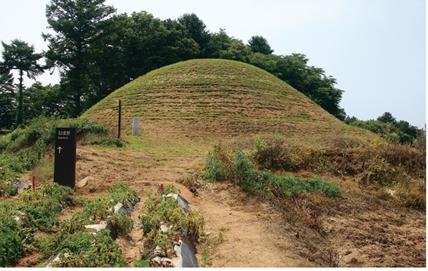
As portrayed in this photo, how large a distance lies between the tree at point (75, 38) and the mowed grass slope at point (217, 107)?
45.0 ft

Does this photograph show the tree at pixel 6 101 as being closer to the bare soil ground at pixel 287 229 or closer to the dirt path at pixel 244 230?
the bare soil ground at pixel 287 229

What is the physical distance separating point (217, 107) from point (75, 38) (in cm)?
2190

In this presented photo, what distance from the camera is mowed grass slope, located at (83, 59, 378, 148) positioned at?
2162cm

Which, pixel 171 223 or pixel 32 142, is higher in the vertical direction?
pixel 32 142

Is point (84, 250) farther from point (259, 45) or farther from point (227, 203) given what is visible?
point (259, 45)

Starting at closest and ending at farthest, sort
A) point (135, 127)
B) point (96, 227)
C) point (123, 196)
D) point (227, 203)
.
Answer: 1. point (96, 227)
2. point (123, 196)
3. point (227, 203)
4. point (135, 127)

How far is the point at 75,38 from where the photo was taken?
41.3 metres

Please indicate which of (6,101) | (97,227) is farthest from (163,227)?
(6,101)

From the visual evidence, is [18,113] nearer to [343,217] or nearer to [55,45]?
[55,45]

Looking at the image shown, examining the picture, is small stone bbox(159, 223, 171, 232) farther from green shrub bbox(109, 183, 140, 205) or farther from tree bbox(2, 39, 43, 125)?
tree bbox(2, 39, 43, 125)

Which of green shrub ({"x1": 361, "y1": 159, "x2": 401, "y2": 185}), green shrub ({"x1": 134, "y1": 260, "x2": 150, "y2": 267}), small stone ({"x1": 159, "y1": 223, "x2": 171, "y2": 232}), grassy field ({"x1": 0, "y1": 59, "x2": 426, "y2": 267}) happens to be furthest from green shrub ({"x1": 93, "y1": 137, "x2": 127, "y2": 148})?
green shrub ({"x1": 134, "y1": 260, "x2": 150, "y2": 267})

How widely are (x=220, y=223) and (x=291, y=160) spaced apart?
Result: 4839 millimetres

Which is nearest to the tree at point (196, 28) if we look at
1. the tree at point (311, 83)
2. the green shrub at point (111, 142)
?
the tree at point (311, 83)

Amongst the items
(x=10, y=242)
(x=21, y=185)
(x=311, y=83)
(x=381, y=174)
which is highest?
(x=311, y=83)
